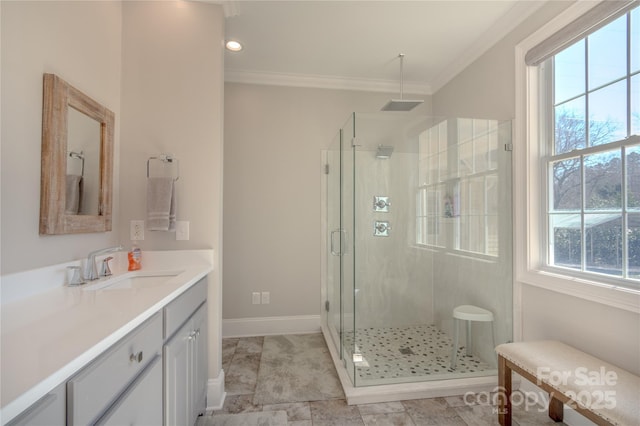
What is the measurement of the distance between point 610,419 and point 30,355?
193 centimetres

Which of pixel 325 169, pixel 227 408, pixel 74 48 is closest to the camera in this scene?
pixel 74 48

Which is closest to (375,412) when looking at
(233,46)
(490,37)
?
(490,37)

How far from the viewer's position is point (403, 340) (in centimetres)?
258

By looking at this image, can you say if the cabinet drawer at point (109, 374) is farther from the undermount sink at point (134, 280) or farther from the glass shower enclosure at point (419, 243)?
the glass shower enclosure at point (419, 243)

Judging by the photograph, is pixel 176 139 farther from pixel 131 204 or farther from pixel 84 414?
pixel 84 414

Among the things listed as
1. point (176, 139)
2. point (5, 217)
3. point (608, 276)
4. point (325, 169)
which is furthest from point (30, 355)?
point (325, 169)

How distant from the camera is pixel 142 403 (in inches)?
39.0

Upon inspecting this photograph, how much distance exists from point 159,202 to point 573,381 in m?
2.34

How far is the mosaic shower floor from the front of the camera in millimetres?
2096

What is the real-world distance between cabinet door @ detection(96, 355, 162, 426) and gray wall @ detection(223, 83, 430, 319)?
6.18 ft

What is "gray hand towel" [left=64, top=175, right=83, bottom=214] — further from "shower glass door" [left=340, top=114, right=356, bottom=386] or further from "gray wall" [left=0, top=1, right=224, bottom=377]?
"shower glass door" [left=340, top=114, right=356, bottom=386]

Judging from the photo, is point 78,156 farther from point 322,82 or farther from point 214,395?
point 322,82

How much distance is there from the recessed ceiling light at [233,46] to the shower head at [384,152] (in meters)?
1.54

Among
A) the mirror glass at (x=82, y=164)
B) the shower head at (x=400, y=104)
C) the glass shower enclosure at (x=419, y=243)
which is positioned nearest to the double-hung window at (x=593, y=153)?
the glass shower enclosure at (x=419, y=243)
